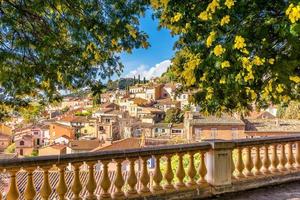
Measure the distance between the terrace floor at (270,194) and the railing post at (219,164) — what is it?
27cm

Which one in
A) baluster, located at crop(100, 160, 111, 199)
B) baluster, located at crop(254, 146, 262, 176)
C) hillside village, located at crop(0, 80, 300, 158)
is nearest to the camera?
baluster, located at crop(100, 160, 111, 199)

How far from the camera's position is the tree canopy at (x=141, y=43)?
5539mm

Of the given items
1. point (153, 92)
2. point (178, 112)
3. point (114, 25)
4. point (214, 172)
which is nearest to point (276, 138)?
point (214, 172)

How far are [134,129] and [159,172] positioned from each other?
62.5 m

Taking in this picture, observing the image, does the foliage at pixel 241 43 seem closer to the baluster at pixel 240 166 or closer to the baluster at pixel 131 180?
the baluster at pixel 240 166

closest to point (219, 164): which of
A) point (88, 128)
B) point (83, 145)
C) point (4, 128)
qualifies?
point (4, 128)

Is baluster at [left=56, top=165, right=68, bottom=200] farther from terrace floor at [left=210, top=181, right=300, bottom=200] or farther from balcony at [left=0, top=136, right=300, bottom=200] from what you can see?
terrace floor at [left=210, top=181, right=300, bottom=200]

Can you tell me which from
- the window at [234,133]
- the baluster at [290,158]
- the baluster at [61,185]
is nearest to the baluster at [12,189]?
the baluster at [61,185]

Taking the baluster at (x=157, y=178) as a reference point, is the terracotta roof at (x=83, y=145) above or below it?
below

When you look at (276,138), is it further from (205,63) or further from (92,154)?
(92,154)

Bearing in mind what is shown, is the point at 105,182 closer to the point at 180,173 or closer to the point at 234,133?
the point at 180,173

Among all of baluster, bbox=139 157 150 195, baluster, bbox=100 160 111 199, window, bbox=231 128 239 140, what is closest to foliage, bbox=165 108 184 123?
window, bbox=231 128 239 140

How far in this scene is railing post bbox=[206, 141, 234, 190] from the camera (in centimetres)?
671

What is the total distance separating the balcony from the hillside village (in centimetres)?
845
